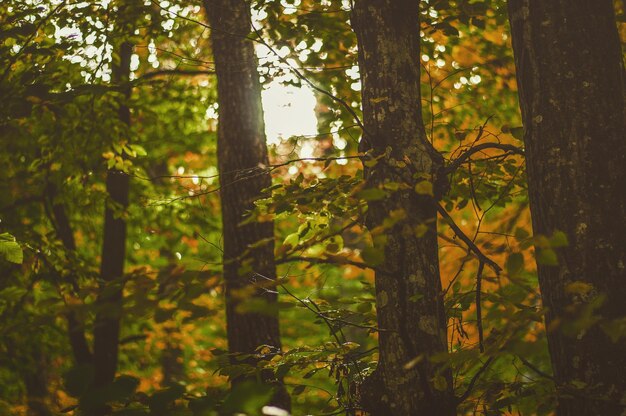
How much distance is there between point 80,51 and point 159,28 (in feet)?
3.74

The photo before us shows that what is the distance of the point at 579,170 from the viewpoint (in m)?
2.86

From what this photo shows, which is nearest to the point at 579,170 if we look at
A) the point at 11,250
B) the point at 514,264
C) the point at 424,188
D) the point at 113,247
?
the point at 424,188

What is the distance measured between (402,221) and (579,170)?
0.94m

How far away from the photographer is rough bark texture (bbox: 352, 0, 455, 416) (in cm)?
332

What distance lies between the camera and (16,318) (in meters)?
8.02

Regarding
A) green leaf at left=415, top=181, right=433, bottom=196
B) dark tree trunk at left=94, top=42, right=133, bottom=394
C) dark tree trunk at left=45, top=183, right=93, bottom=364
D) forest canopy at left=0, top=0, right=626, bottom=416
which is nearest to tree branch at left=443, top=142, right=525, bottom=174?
forest canopy at left=0, top=0, right=626, bottom=416

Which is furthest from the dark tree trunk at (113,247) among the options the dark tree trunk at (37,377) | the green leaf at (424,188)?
the green leaf at (424,188)

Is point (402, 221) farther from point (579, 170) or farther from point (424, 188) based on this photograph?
point (579, 170)

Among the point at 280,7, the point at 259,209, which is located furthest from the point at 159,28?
the point at 259,209

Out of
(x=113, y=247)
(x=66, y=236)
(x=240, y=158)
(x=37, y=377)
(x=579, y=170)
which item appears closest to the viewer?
(x=579, y=170)

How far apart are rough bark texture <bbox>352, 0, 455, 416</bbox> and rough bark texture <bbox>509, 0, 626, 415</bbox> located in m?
0.58

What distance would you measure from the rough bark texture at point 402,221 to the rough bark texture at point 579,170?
58cm

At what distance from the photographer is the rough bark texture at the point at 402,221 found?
3.32 meters

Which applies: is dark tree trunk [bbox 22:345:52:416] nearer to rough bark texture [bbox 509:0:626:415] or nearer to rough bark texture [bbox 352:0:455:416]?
rough bark texture [bbox 352:0:455:416]
